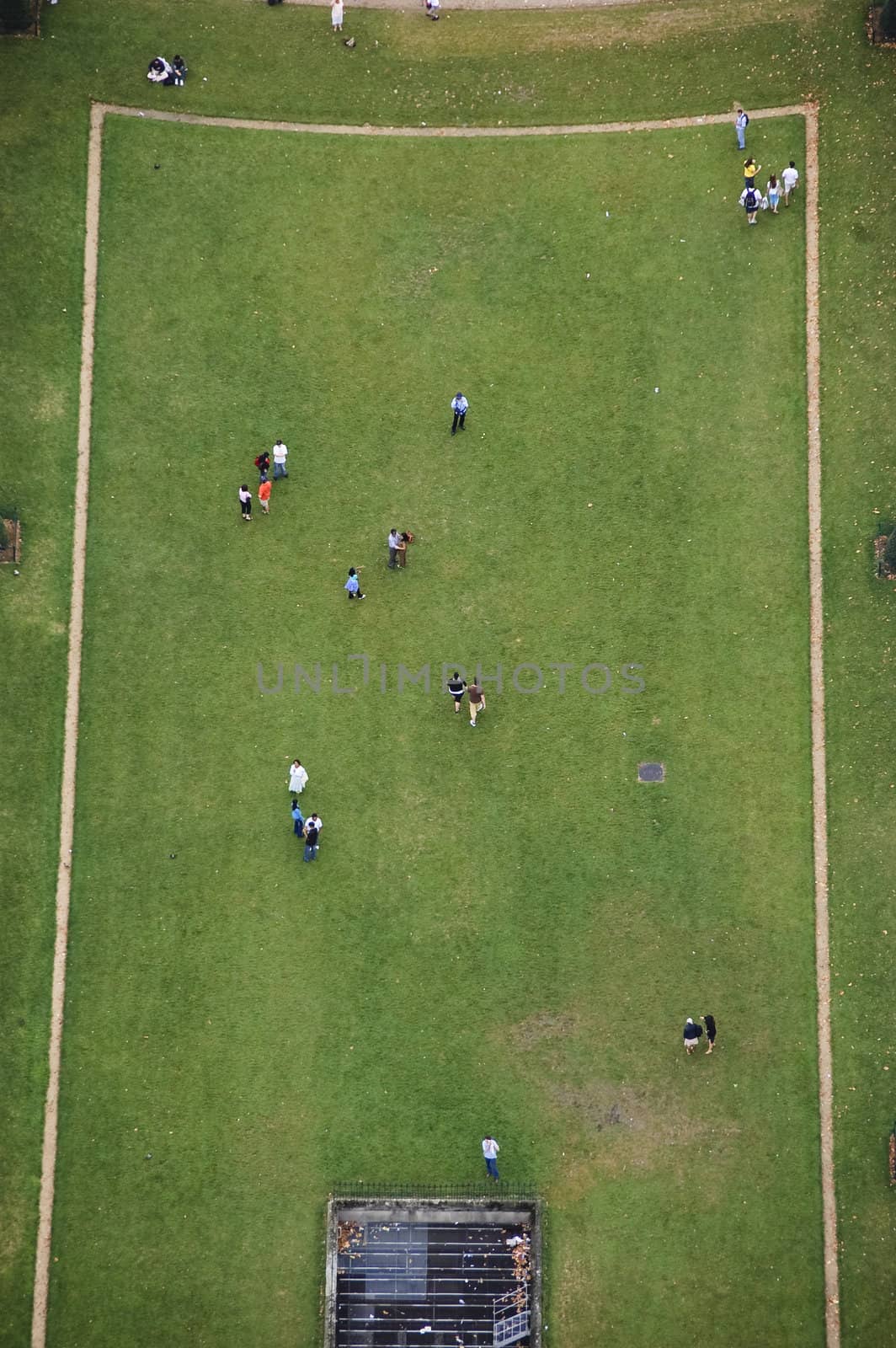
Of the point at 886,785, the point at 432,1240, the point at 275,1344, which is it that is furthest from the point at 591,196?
the point at 275,1344

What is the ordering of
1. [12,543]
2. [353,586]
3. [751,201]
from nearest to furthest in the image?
[353,586] < [12,543] < [751,201]

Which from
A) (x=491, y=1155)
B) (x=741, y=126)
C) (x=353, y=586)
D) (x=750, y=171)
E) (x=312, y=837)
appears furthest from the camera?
(x=741, y=126)

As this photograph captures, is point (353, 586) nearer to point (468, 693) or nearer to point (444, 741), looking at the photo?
point (468, 693)

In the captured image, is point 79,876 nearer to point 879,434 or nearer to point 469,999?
point 469,999

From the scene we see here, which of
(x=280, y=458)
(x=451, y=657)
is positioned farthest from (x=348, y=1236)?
(x=280, y=458)

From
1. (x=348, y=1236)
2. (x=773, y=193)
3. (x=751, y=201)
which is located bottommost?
(x=348, y=1236)
